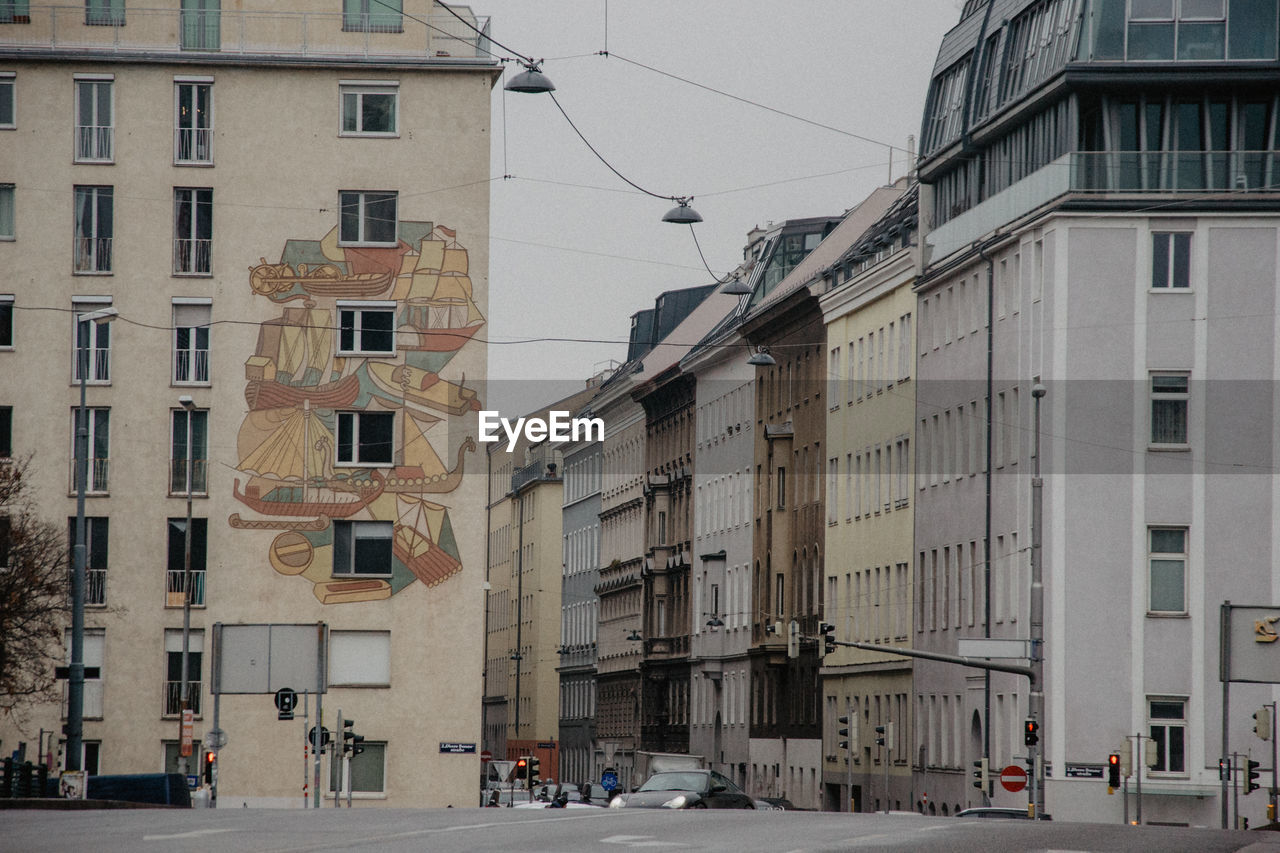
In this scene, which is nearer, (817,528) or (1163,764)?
(1163,764)

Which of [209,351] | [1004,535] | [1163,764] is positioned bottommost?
[1163,764]

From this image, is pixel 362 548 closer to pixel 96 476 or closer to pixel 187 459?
pixel 187 459

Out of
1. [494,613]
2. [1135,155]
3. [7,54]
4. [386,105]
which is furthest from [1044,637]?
[494,613]

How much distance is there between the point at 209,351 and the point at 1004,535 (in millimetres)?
23699

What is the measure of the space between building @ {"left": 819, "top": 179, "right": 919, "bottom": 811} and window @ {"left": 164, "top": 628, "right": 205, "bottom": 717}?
2304cm

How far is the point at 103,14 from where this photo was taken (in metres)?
66.0

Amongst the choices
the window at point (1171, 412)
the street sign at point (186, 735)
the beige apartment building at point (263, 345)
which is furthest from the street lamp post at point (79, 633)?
the window at point (1171, 412)

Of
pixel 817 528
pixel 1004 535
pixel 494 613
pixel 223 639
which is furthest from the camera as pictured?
pixel 494 613

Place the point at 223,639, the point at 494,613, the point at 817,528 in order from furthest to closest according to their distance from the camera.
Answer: the point at 494,613 → the point at 817,528 → the point at 223,639

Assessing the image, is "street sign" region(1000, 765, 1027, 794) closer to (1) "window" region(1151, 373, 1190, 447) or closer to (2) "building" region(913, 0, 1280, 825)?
(2) "building" region(913, 0, 1280, 825)

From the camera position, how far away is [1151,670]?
207 feet

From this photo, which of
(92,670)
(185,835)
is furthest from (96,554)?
(185,835)

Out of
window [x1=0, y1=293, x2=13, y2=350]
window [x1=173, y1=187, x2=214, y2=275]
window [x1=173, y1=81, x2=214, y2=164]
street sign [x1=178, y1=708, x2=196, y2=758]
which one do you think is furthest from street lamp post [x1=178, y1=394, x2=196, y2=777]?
window [x1=173, y1=81, x2=214, y2=164]

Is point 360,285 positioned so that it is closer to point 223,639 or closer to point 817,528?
point 223,639
